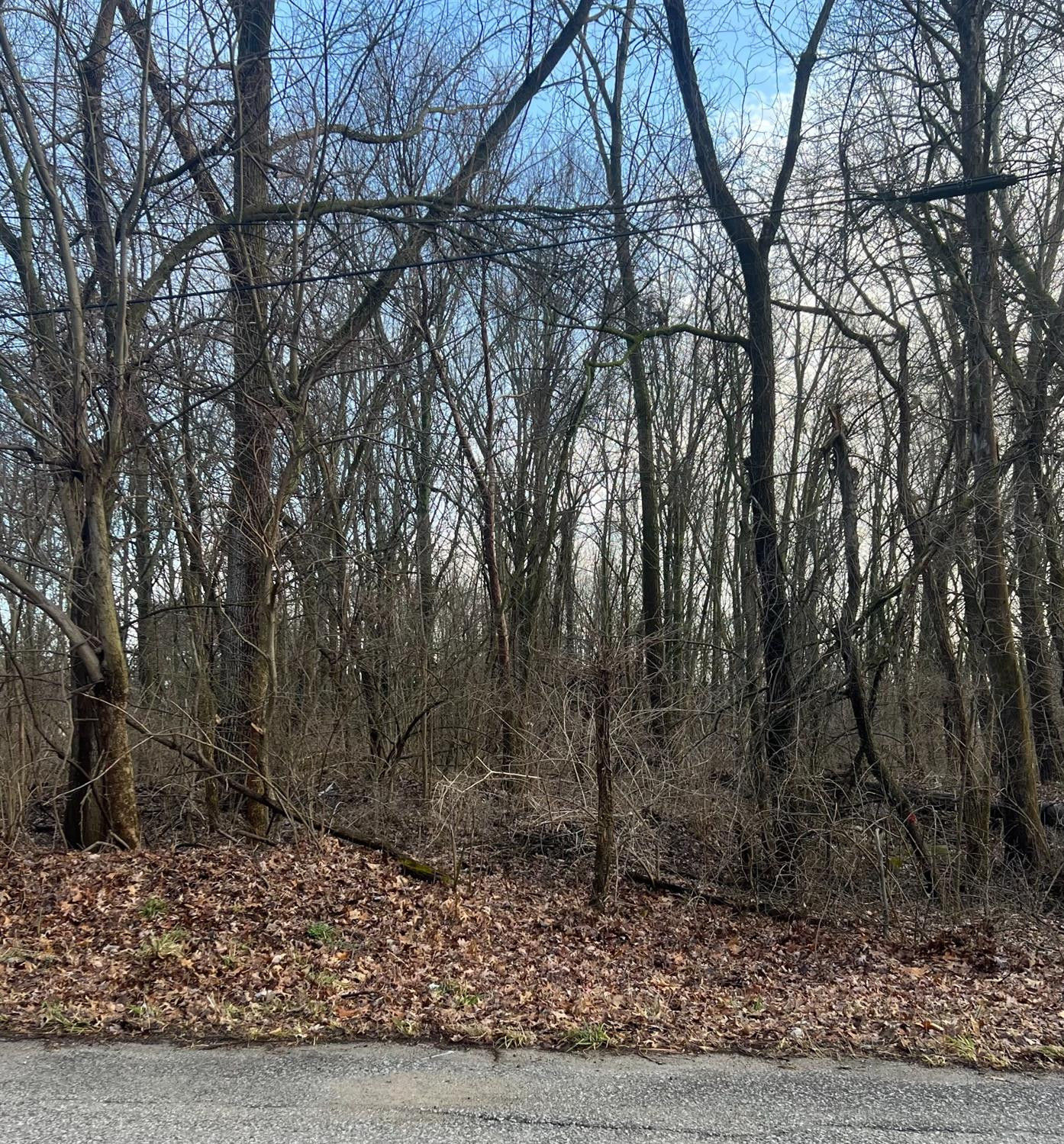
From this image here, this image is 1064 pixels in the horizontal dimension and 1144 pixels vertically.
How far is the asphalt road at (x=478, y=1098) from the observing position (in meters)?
3.67

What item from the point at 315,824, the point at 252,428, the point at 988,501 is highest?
the point at 252,428

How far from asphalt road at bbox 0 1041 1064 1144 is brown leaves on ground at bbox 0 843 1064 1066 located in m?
0.25

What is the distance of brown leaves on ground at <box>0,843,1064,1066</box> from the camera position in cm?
479

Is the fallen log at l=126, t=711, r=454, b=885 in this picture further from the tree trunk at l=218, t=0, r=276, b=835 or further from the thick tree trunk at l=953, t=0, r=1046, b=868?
the thick tree trunk at l=953, t=0, r=1046, b=868

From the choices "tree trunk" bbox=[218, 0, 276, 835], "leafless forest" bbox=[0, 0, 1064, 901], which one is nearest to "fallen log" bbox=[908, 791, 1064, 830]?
"leafless forest" bbox=[0, 0, 1064, 901]

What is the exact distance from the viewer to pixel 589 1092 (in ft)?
13.3

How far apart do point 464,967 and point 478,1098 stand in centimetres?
203

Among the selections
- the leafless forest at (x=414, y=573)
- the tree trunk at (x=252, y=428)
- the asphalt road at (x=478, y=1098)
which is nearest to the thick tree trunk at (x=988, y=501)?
the leafless forest at (x=414, y=573)

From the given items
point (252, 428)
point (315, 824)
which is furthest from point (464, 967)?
point (252, 428)

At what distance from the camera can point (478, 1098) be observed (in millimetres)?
3979

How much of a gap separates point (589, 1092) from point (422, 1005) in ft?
4.62

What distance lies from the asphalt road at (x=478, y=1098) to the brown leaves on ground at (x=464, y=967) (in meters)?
0.25

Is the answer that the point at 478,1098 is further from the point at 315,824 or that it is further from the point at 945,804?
the point at 945,804

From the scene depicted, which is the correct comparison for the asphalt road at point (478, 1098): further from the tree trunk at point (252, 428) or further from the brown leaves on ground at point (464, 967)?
the tree trunk at point (252, 428)
